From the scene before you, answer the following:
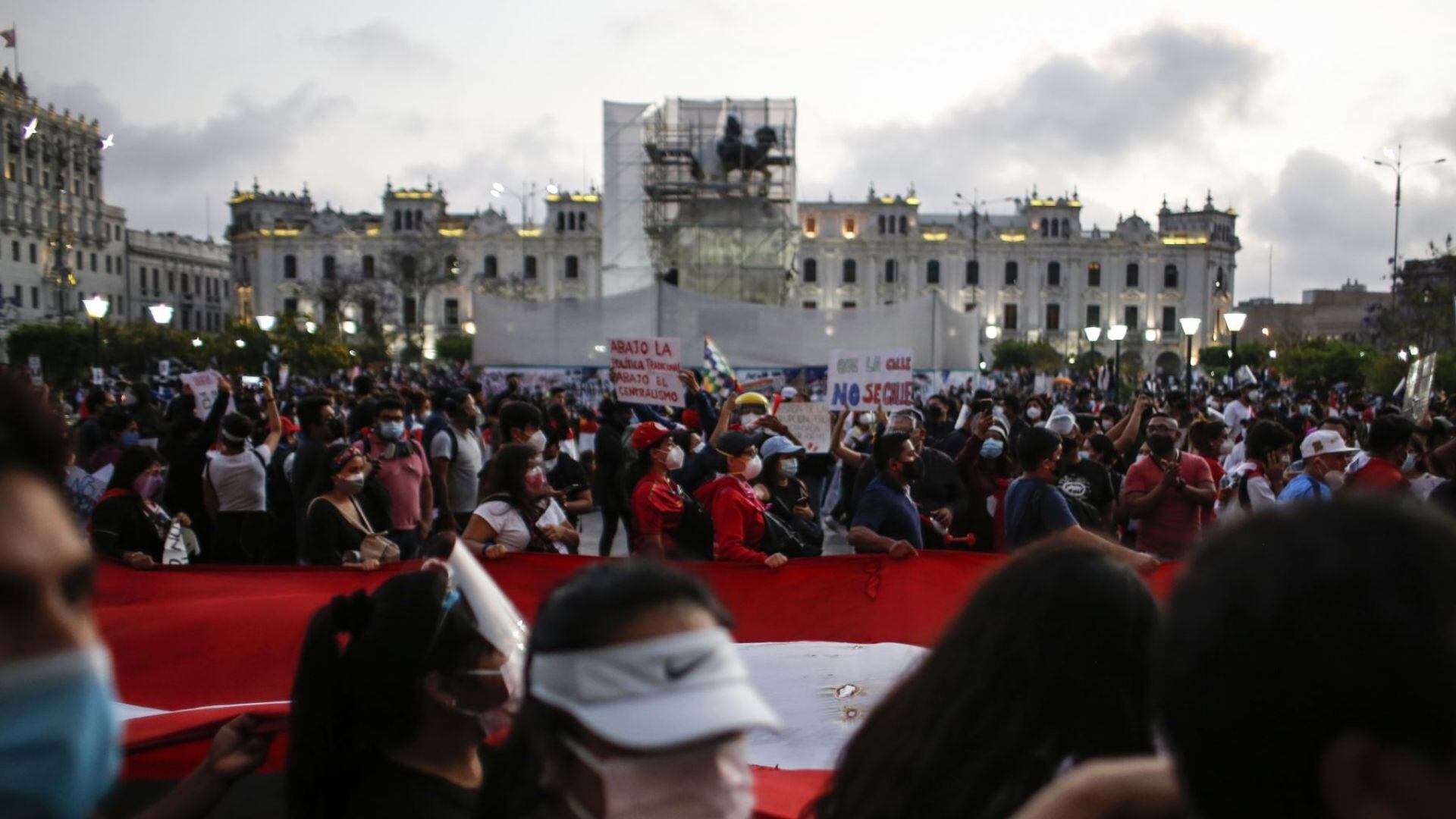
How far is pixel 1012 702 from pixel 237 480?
5.77 m

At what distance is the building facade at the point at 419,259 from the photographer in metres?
73.4

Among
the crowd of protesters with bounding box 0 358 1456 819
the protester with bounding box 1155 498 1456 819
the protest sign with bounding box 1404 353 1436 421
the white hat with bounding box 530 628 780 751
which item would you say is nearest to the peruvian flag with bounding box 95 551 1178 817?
the crowd of protesters with bounding box 0 358 1456 819

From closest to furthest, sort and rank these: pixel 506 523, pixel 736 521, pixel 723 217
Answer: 1. pixel 506 523
2. pixel 736 521
3. pixel 723 217

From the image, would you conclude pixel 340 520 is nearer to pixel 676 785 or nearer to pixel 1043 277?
pixel 676 785

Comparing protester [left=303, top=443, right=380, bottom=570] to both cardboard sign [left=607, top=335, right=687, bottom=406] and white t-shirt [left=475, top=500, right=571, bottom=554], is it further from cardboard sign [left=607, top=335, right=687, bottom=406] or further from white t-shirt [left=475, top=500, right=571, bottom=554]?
cardboard sign [left=607, top=335, right=687, bottom=406]

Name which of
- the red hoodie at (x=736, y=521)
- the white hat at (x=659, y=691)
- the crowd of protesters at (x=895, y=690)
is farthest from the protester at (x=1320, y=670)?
the red hoodie at (x=736, y=521)

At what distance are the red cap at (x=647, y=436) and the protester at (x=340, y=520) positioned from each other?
1.31m

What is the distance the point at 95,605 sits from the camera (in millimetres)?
4383

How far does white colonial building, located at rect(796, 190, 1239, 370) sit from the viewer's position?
244ft

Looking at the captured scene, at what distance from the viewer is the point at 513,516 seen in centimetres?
505

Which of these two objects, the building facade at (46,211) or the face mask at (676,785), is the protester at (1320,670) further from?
the building facade at (46,211)

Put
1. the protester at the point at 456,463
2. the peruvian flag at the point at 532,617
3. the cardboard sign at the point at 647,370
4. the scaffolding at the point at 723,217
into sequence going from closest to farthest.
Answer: the peruvian flag at the point at 532,617
the protester at the point at 456,463
the cardboard sign at the point at 647,370
the scaffolding at the point at 723,217

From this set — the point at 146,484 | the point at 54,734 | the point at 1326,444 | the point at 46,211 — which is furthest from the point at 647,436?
the point at 46,211

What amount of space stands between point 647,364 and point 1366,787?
30.3ft
